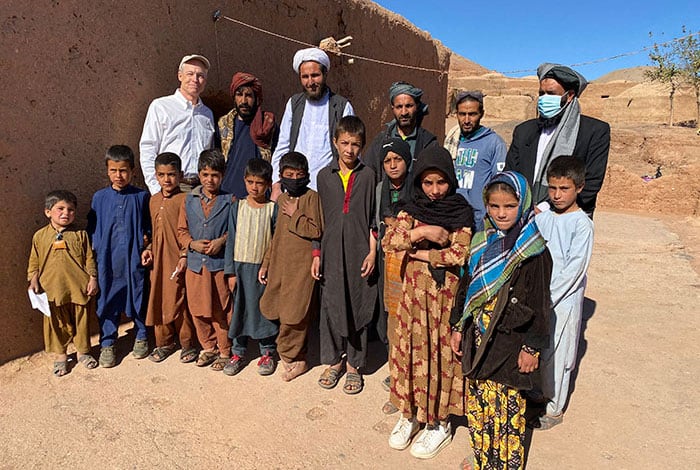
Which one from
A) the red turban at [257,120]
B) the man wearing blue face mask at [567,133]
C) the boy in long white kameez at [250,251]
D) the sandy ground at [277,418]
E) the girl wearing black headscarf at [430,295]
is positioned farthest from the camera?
the red turban at [257,120]

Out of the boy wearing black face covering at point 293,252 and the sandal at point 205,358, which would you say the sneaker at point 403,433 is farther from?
the sandal at point 205,358

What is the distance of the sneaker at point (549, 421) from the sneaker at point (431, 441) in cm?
59

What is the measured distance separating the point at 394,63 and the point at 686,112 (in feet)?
64.7

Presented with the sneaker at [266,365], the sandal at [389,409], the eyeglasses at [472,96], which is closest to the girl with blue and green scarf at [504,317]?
the sandal at [389,409]

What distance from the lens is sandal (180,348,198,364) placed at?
11.1 ft

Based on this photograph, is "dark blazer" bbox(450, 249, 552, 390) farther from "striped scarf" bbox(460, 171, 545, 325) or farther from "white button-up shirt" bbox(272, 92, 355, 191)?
"white button-up shirt" bbox(272, 92, 355, 191)

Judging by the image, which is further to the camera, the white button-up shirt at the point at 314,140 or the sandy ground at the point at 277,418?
the white button-up shirt at the point at 314,140

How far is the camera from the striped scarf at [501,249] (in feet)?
6.71

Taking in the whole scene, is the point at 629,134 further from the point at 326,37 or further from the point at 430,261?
the point at 430,261

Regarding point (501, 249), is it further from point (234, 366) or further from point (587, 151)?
point (234, 366)

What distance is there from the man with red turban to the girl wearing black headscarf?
5.45 ft

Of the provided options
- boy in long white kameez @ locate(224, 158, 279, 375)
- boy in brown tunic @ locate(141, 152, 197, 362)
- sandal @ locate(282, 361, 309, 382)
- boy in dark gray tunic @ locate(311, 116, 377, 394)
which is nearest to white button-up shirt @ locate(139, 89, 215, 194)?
boy in brown tunic @ locate(141, 152, 197, 362)

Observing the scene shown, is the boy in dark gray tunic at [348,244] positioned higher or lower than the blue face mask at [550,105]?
lower

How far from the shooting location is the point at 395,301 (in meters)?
2.61
